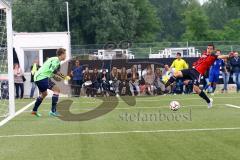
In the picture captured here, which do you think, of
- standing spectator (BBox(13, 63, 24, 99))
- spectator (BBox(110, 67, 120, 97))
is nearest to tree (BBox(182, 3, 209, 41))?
spectator (BBox(110, 67, 120, 97))

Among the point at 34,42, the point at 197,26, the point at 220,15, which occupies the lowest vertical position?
the point at 34,42

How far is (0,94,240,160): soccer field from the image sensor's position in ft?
32.8

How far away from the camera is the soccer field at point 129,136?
32.8 ft

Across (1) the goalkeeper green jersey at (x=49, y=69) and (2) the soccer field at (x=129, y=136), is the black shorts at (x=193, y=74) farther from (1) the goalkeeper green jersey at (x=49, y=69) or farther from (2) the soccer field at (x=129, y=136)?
(1) the goalkeeper green jersey at (x=49, y=69)

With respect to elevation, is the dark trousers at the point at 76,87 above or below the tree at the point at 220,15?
below

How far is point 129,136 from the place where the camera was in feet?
40.4

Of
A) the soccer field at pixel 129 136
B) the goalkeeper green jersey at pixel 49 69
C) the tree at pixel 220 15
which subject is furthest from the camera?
the tree at pixel 220 15

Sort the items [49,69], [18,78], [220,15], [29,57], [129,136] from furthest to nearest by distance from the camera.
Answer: [220,15] < [29,57] < [18,78] < [49,69] < [129,136]

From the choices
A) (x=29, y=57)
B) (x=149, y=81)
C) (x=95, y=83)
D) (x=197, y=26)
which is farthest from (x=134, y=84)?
(x=197, y=26)

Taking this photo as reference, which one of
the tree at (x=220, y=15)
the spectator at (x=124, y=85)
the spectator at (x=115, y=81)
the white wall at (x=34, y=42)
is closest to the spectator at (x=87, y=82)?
the spectator at (x=115, y=81)

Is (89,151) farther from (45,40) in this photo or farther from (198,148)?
(45,40)

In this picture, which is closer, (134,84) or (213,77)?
(213,77)

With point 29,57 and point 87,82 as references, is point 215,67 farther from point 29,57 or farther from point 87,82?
point 29,57

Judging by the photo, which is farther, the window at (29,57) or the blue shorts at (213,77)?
the window at (29,57)
